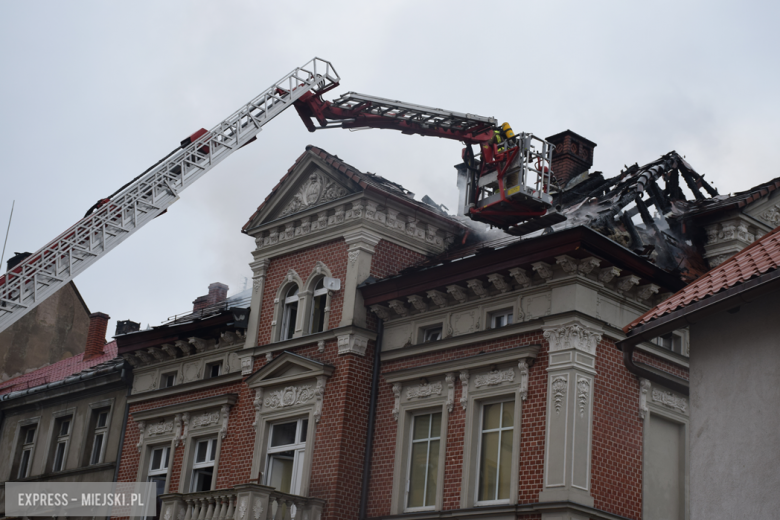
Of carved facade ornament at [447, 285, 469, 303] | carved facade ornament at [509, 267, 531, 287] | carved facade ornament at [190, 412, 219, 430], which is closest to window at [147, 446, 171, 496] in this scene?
carved facade ornament at [190, 412, 219, 430]

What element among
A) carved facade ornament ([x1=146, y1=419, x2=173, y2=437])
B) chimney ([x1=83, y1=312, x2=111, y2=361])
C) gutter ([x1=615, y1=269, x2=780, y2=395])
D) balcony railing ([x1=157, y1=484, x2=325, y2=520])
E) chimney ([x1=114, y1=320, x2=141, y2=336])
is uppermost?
chimney ([x1=114, y1=320, x2=141, y2=336])

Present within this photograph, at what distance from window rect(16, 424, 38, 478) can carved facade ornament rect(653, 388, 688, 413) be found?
20.0 m

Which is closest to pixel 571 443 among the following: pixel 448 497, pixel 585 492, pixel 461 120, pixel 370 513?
pixel 585 492

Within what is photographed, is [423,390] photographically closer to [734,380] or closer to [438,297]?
[438,297]

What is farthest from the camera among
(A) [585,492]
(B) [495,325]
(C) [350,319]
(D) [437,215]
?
(D) [437,215]

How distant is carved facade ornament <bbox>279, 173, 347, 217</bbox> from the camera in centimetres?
2372

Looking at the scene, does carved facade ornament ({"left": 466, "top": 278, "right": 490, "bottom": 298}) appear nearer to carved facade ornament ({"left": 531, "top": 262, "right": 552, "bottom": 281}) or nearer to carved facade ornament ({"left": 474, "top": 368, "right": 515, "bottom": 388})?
carved facade ornament ({"left": 531, "top": 262, "right": 552, "bottom": 281})

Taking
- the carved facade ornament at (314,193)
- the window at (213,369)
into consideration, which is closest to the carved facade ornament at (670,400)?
the carved facade ornament at (314,193)

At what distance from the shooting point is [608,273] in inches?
749

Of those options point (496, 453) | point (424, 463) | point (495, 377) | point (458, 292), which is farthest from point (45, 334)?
point (496, 453)

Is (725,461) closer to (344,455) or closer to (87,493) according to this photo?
(344,455)

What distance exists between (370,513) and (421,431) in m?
1.97

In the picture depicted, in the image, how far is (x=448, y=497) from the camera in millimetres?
19297

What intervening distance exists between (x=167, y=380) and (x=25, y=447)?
24.1 feet
